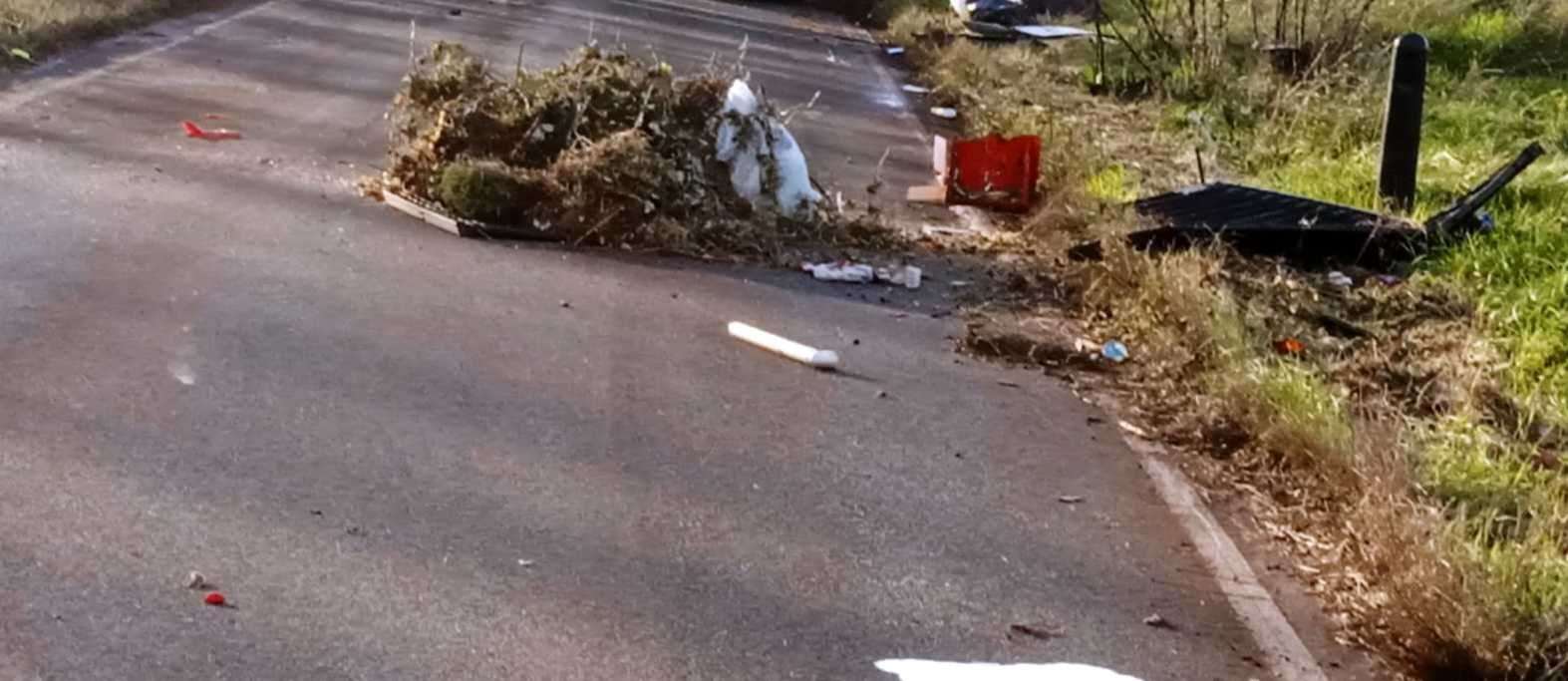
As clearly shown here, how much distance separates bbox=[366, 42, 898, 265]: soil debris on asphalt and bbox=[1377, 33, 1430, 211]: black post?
2.95 meters

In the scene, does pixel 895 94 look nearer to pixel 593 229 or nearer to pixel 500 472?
pixel 593 229

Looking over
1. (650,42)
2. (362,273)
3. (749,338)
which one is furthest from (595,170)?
(650,42)

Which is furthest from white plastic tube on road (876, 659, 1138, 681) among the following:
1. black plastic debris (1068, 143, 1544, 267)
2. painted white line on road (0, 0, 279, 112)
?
painted white line on road (0, 0, 279, 112)

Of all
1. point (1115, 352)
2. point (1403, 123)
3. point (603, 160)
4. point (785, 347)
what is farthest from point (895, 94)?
point (785, 347)

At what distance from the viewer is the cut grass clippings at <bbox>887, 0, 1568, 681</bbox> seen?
5.40 meters

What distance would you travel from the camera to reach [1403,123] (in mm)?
11172

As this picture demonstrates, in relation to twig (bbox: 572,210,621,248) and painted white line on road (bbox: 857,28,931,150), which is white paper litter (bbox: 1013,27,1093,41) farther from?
twig (bbox: 572,210,621,248)

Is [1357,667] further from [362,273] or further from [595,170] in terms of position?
[595,170]

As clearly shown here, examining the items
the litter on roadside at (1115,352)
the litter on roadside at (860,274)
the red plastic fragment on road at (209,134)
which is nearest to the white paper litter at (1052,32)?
the red plastic fragment on road at (209,134)

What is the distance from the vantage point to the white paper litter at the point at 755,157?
1122 centimetres

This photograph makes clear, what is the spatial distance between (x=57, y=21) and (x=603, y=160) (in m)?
9.72

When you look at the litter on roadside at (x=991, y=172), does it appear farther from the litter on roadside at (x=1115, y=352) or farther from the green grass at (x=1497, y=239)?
the litter on roadside at (x=1115, y=352)

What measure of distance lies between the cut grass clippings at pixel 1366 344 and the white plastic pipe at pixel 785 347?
1.29 meters

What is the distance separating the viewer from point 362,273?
9312mm
